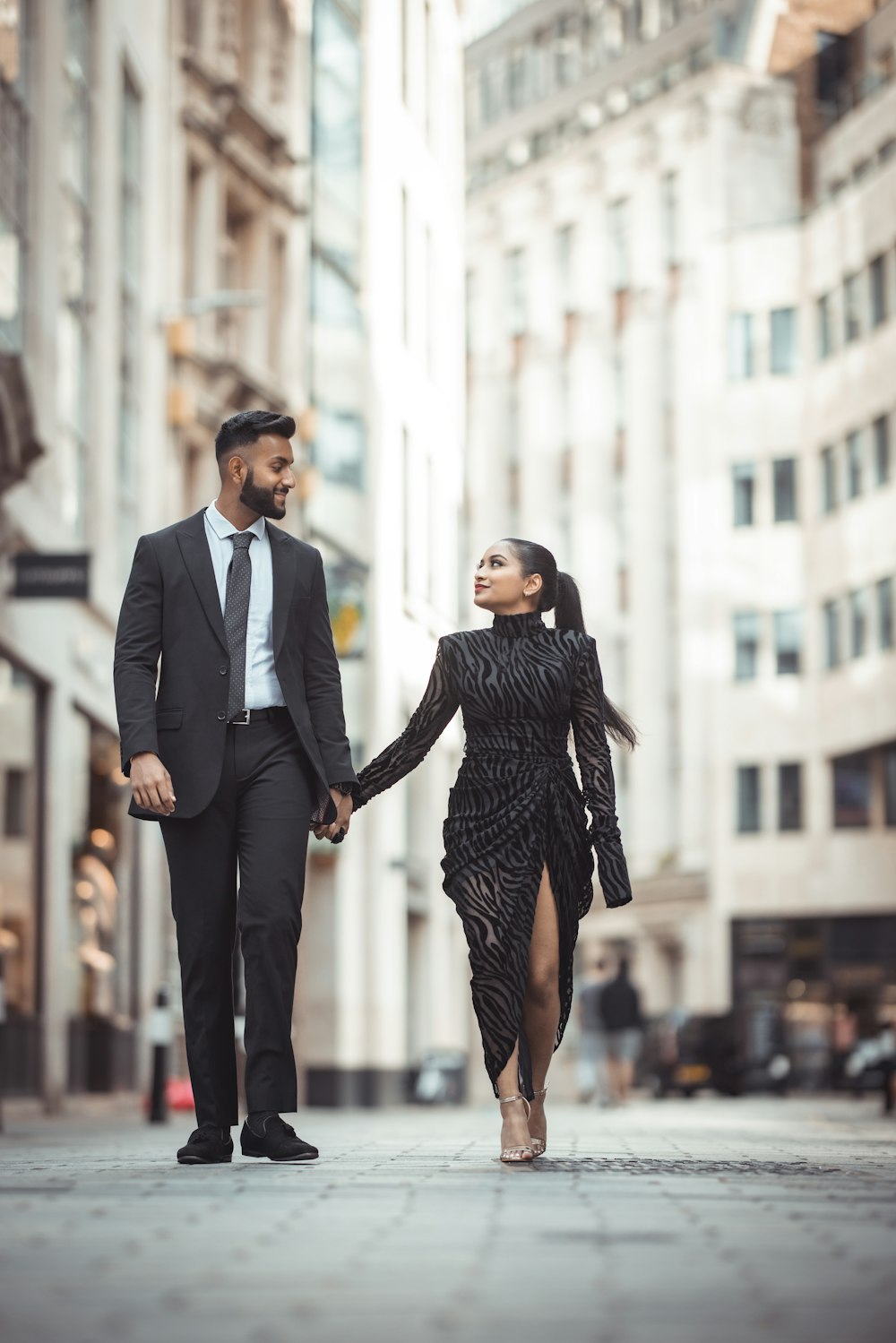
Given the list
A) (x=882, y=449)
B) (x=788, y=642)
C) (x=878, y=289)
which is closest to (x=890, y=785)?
(x=788, y=642)

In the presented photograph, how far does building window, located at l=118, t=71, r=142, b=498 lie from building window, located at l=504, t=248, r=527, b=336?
161 ft

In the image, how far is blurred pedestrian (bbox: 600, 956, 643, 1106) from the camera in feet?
96.0

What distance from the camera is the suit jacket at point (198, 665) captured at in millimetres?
7645

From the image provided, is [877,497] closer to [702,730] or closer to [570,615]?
[702,730]

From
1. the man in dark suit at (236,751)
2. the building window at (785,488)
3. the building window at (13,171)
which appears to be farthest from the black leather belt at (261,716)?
the building window at (785,488)

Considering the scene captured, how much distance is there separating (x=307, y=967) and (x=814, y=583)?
24314mm

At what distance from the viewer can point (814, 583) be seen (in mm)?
58719

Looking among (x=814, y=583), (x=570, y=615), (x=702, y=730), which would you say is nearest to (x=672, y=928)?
(x=702, y=730)

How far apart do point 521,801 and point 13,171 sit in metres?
15.4

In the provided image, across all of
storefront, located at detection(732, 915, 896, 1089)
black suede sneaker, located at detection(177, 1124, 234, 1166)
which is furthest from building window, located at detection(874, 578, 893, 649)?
black suede sneaker, located at detection(177, 1124, 234, 1166)

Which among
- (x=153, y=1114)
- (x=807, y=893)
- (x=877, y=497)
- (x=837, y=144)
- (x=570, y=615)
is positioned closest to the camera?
(x=570, y=615)

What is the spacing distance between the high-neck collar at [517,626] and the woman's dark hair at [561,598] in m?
0.06

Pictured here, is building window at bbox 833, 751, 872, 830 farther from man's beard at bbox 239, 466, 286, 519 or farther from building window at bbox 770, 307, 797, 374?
man's beard at bbox 239, 466, 286, 519

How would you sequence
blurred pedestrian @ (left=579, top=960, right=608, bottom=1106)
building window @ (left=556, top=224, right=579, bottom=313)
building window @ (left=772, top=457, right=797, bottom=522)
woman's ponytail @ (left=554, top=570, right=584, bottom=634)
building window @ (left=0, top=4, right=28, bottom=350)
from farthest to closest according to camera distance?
1. building window @ (left=556, top=224, right=579, bottom=313)
2. building window @ (left=772, top=457, right=797, bottom=522)
3. blurred pedestrian @ (left=579, top=960, right=608, bottom=1106)
4. building window @ (left=0, top=4, right=28, bottom=350)
5. woman's ponytail @ (left=554, top=570, right=584, bottom=634)
